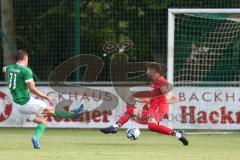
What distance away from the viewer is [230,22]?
22.0 meters

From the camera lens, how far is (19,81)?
51.5 feet

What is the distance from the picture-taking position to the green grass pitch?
14.2 m

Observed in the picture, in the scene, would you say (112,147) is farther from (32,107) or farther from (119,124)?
(32,107)

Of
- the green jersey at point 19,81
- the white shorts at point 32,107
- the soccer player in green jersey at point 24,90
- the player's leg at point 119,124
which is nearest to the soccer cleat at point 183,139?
the player's leg at point 119,124

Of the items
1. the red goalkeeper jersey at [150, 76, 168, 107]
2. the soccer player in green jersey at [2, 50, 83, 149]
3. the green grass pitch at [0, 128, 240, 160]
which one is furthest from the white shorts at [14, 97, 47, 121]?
the red goalkeeper jersey at [150, 76, 168, 107]

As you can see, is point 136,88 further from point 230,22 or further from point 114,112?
point 230,22

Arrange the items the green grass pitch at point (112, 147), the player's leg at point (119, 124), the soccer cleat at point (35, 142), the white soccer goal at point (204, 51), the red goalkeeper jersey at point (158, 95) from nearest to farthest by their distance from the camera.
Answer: the green grass pitch at point (112, 147), the soccer cleat at point (35, 142), the red goalkeeper jersey at point (158, 95), the player's leg at point (119, 124), the white soccer goal at point (204, 51)

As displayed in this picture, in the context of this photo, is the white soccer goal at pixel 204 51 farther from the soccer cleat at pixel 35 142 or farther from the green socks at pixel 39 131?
the soccer cleat at pixel 35 142

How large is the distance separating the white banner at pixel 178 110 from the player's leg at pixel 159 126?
4.83 metres

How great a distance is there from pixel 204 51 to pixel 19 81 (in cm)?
810

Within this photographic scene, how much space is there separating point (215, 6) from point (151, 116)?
35.0ft

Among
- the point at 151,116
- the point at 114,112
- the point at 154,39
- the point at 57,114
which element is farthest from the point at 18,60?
the point at 154,39

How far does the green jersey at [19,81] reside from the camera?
15570 mm

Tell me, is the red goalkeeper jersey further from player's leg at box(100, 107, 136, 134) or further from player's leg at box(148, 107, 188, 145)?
player's leg at box(100, 107, 136, 134)
